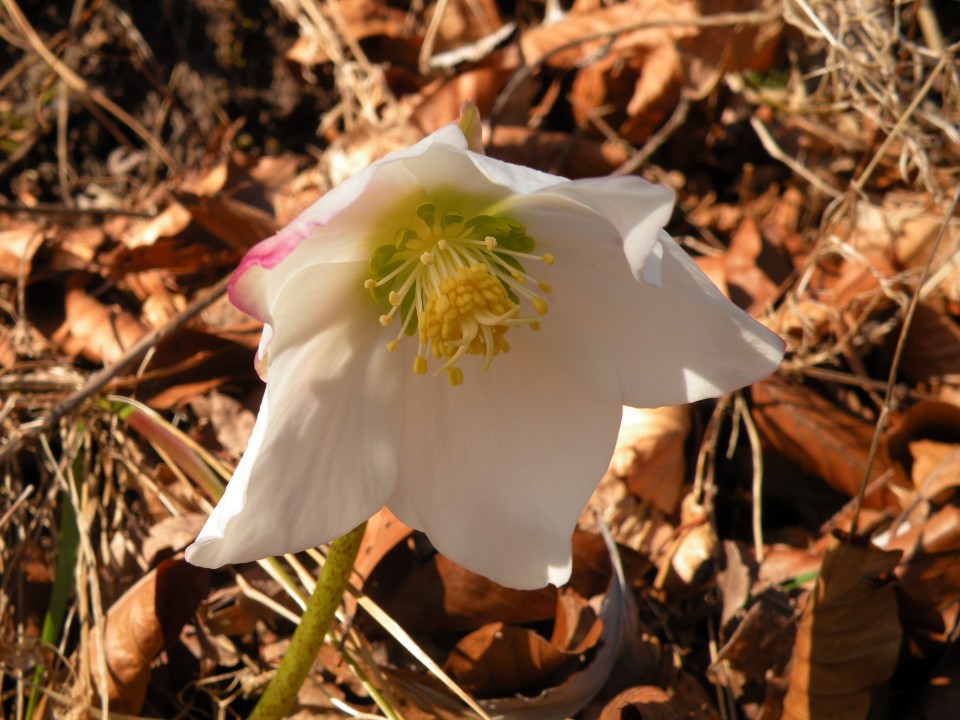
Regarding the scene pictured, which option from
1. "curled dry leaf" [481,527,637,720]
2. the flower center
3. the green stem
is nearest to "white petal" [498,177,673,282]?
the flower center

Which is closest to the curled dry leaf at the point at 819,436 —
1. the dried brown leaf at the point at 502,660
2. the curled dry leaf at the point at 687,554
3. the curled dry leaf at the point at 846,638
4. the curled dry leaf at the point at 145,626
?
the curled dry leaf at the point at 687,554

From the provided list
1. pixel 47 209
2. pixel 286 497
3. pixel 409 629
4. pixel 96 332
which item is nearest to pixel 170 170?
pixel 47 209

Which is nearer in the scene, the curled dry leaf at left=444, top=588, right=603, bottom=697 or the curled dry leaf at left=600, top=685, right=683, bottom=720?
the curled dry leaf at left=600, top=685, right=683, bottom=720

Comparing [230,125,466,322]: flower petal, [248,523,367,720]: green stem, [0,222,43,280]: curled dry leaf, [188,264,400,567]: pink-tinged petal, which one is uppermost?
[230,125,466,322]: flower petal

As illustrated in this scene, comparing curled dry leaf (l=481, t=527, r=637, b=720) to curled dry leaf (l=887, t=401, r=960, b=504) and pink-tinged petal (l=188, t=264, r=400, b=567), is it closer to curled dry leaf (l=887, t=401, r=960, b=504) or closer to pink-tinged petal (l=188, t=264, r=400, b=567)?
pink-tinged petal (l=188, t=264, r=400, b=567)

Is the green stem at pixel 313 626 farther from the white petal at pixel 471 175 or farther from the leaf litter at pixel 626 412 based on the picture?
the white petal at pixel 471 175

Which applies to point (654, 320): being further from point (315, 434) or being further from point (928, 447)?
point (928, 447)
